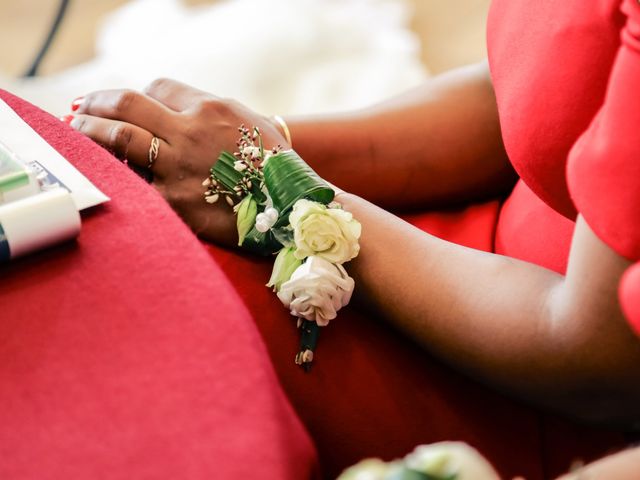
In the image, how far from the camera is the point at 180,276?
547 mm

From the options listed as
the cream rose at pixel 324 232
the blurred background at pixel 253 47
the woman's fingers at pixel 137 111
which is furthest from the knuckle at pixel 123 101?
the blurred background at pixel 253 47

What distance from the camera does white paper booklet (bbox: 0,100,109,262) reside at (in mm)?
548

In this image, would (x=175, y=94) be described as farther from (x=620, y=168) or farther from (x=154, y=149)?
(x=620, y=168)

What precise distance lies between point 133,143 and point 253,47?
112cm

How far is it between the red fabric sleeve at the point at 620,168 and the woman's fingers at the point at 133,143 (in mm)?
425

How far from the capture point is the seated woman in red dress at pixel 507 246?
56 centimetres

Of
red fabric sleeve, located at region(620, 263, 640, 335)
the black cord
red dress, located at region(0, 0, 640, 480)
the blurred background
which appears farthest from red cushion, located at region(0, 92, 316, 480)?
the black cord

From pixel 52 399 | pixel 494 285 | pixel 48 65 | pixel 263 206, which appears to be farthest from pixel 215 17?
pixel 52 399

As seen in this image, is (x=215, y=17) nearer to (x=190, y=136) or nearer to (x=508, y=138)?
(x=190, y=136)

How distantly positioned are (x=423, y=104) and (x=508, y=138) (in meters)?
0.25

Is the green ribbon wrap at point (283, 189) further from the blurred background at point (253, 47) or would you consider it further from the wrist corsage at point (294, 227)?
the blurred background at point (253, 47)

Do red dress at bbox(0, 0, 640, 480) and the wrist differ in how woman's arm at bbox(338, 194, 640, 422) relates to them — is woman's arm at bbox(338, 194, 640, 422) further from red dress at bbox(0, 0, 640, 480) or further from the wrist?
the wrist

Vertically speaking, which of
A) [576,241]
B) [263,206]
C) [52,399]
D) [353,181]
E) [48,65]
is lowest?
[52,399]

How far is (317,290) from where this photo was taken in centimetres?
68
